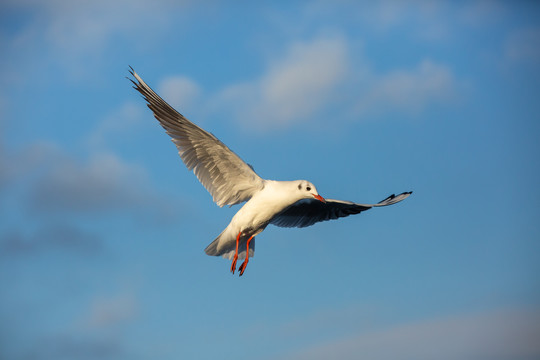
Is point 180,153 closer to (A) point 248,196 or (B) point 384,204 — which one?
(A) point 248,196

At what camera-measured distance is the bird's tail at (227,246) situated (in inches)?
482

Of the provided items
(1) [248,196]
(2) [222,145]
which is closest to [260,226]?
(1) [248,196]

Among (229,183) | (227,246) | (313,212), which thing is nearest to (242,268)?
(227,246)

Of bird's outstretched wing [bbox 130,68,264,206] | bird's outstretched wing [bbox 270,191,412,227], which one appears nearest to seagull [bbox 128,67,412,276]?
bird's outstretched wing [bbox 130,68,264,206]

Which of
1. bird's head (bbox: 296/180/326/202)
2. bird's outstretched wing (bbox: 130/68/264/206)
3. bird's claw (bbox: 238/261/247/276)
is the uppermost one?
bird's outstretched wing (bbox: 130/68/264/206)

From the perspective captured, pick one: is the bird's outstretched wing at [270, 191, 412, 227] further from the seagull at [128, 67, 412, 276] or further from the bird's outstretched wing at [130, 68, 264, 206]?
the bird's outstretched wing at [130, 68, 264, 206]

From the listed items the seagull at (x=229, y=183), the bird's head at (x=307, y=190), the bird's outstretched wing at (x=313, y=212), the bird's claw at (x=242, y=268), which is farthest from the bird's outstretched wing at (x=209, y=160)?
the bird's outstretched wing at (x=313, y=212)

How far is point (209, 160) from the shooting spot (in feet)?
38.7

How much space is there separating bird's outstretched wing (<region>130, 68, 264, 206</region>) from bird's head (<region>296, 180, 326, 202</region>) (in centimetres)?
64

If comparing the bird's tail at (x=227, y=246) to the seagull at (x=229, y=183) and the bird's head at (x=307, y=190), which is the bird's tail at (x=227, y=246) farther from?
the bird's head at (x=307, y=190)

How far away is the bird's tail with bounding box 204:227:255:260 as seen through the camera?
40.2 ft

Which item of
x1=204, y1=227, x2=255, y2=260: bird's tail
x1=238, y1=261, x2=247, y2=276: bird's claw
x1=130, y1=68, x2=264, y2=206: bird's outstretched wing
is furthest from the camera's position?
x1=204, y1=227, x2=255, y2=260: bird's tail

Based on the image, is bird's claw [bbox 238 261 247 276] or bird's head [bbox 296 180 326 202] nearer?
bird's head [bbox 296 180 326 202]

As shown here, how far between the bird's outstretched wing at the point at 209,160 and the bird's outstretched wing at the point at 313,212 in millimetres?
1893
